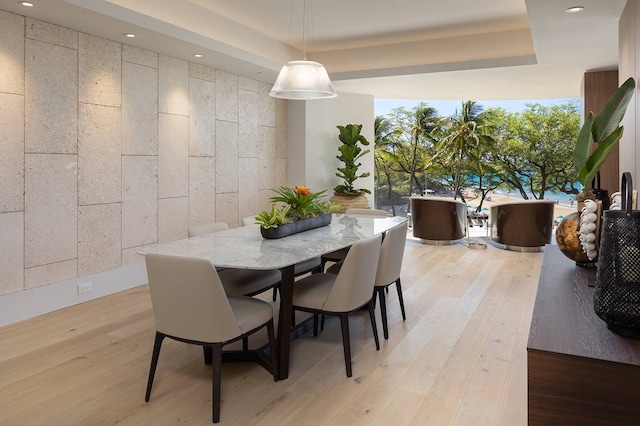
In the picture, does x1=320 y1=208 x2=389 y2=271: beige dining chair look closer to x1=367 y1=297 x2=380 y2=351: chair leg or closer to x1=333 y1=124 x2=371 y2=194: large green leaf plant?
x1=367 y1=297 x2=380 y2=351: chair leg

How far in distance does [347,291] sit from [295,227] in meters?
0.84

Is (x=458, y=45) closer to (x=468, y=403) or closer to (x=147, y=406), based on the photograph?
(x=468, y=403)

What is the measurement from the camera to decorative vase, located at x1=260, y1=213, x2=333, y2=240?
3.30 m

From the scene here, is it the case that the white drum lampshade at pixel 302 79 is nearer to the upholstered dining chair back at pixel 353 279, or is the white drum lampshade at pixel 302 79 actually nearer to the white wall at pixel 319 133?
the upholstered dining chair back at pixel 353 279

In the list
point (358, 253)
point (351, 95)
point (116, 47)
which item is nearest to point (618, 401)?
point (358, 253)

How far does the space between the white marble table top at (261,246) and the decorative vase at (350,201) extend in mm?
3561

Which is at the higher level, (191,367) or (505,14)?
(505,14)

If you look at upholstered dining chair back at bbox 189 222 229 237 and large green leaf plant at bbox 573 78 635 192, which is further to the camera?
upholstered dining chair back at bbox 189 222 229 237

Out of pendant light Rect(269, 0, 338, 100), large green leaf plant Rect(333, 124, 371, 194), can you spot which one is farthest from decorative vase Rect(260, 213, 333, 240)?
large green leaf plant Rect(333, 124, 371, 194)

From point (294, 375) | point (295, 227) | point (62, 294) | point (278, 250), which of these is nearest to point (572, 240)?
point (278, 250)

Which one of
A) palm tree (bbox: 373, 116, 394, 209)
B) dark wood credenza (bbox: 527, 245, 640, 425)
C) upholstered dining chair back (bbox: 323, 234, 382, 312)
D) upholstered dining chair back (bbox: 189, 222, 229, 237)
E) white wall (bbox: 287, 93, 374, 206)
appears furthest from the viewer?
palm tree (bbox: 373, 116, 394, 209)

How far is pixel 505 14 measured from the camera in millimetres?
5418

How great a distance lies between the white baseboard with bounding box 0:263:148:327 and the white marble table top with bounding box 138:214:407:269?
177 cm

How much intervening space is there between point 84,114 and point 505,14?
469cm
